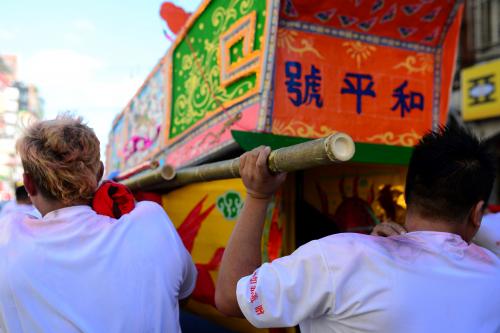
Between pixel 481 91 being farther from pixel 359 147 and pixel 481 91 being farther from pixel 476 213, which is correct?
pixel 476 213

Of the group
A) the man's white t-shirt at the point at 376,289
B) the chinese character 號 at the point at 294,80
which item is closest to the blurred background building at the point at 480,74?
the chinese character 號 at the point at 294,80

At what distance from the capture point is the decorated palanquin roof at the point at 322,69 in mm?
2432

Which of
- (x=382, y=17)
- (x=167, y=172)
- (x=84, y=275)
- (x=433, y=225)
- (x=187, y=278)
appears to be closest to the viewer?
(x=433, y=225)

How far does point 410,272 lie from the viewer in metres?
0.94

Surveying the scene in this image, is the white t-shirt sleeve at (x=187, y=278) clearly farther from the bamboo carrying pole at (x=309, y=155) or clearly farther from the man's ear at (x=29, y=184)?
the man's ear at (x=29, y=184)

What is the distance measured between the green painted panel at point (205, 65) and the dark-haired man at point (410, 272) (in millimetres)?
1521

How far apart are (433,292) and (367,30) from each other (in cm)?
202

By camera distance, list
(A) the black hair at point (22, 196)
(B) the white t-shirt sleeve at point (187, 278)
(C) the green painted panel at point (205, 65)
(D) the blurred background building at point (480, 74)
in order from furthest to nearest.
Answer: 1. (D) the blurred background building at point (480, 74)
2. (A) the black hair at point (22, 196)
3. (C) the green painted panel at point (205, 65)
4. (B) the white t-shirt sleeve at point (187, 278)

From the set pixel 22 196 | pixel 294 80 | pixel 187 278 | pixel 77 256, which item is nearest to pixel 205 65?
pixel 294 80

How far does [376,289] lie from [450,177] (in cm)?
29

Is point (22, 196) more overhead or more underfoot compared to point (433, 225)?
more underfoot

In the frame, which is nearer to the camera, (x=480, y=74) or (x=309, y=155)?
(x=309, y=155)

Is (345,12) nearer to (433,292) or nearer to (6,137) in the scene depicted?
(433,292)

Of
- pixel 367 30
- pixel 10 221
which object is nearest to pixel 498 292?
pixel 10 221
